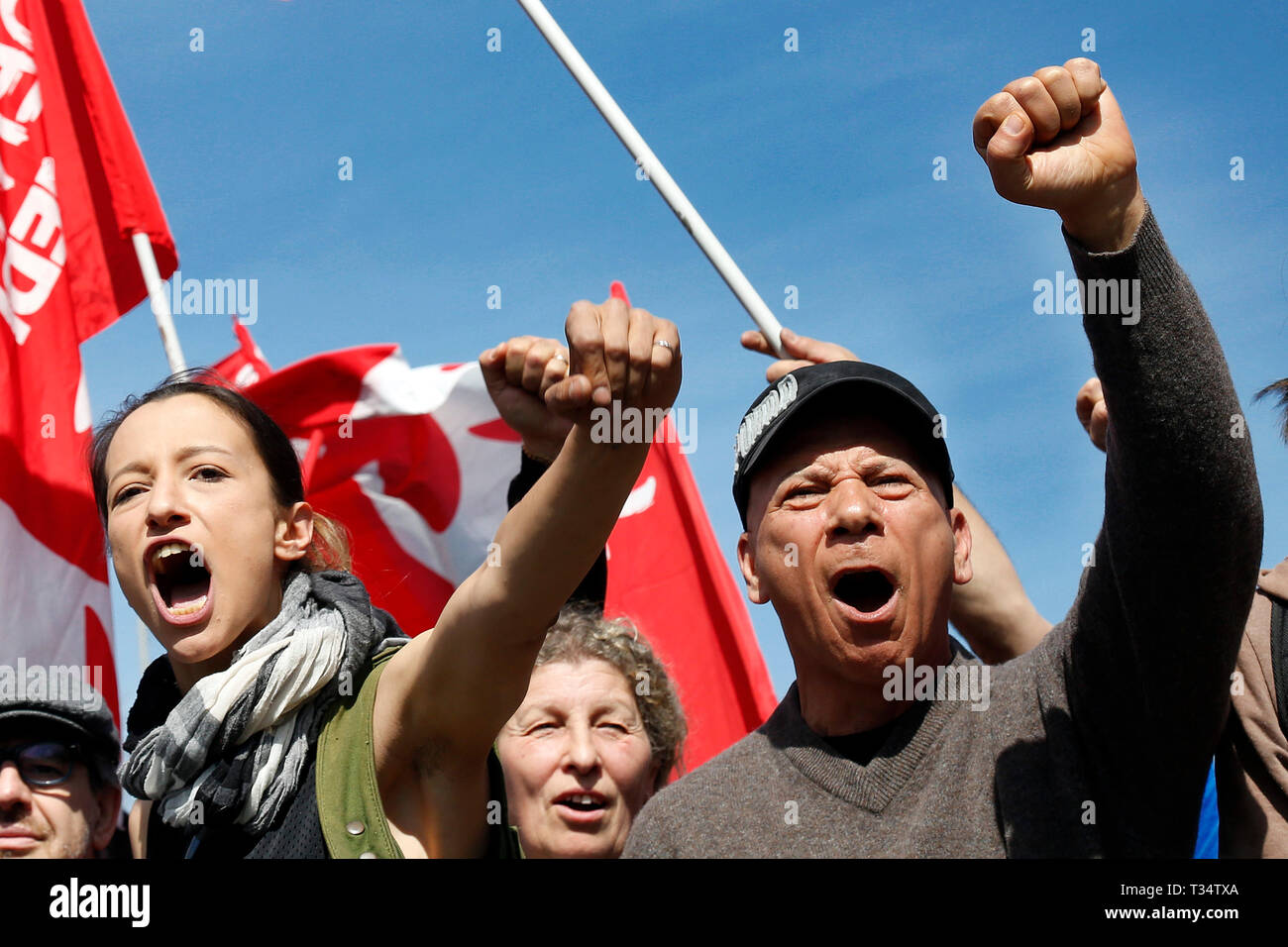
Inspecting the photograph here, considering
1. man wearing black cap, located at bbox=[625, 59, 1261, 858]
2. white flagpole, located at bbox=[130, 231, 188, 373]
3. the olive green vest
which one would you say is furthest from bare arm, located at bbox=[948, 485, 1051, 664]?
white flagpole, located at bbox=[130, 231, 188, 373]

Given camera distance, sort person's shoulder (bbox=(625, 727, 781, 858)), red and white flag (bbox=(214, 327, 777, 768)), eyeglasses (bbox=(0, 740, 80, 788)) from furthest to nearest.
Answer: red and white flag (bbox=(214, 327, 777, 768))
eyeglasses (bbox=(0, 740, 80, 788))
person's shoulder (bbox=(625, 727, 781, 858))

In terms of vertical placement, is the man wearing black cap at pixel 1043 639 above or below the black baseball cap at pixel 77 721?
below

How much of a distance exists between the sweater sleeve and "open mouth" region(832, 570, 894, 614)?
501mm

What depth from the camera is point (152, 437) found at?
2605 mm

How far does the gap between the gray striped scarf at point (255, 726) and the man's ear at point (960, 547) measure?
1.19m

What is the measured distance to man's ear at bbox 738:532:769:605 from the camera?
254cm

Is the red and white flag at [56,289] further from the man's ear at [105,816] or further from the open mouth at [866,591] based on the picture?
the open mouth at [866,591]

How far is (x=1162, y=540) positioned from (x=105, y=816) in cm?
314

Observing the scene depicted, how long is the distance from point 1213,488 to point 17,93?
5.78 meters

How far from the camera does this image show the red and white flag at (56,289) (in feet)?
17.1

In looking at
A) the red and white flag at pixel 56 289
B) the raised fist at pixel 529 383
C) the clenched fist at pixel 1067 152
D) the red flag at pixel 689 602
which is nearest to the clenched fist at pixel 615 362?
the raised fist at pixel 529 383

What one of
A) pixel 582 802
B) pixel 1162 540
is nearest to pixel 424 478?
pixel 582 802
